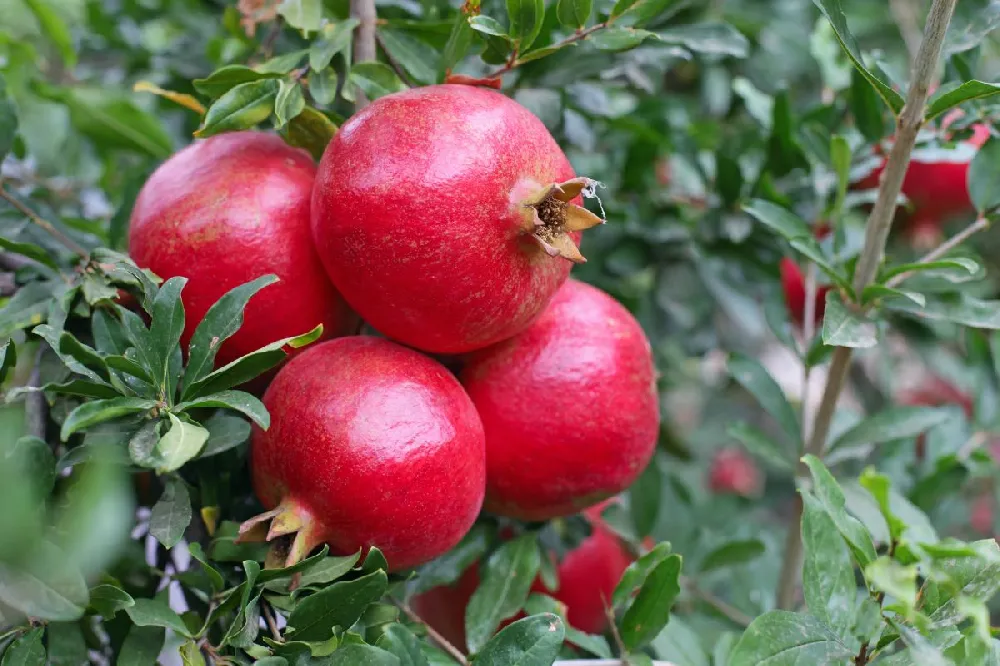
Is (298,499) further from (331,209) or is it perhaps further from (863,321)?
(863,321)

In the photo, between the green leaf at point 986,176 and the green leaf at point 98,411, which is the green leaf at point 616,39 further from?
the green leaf at point 98,411

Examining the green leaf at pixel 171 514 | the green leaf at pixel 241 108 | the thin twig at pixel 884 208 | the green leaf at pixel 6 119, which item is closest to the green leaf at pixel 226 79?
the green leaf at pixel 241 108

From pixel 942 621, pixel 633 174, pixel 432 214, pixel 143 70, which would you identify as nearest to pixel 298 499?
pixel 432 214

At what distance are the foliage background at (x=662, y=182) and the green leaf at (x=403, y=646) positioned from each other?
16 centimetres

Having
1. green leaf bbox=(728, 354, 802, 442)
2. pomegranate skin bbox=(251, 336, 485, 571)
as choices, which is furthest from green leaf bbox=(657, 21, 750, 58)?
pomegranate skin bbox=(251, 336, 485, 571)

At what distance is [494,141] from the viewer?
0.67m

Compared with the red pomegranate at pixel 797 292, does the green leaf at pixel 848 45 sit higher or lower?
higher

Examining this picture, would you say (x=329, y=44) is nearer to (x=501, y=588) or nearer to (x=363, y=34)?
(x=363, y=34)

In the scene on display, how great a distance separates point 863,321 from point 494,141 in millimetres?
389

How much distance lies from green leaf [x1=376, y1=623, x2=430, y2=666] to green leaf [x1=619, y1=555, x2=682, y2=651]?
0.24 meters

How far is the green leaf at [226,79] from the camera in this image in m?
0.75

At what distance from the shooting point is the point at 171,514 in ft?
2.11

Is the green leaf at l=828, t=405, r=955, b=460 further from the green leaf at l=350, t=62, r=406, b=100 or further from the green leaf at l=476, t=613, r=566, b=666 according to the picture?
the green leaf at l=350, t=62, r=406, b=100

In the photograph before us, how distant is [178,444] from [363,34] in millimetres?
454
